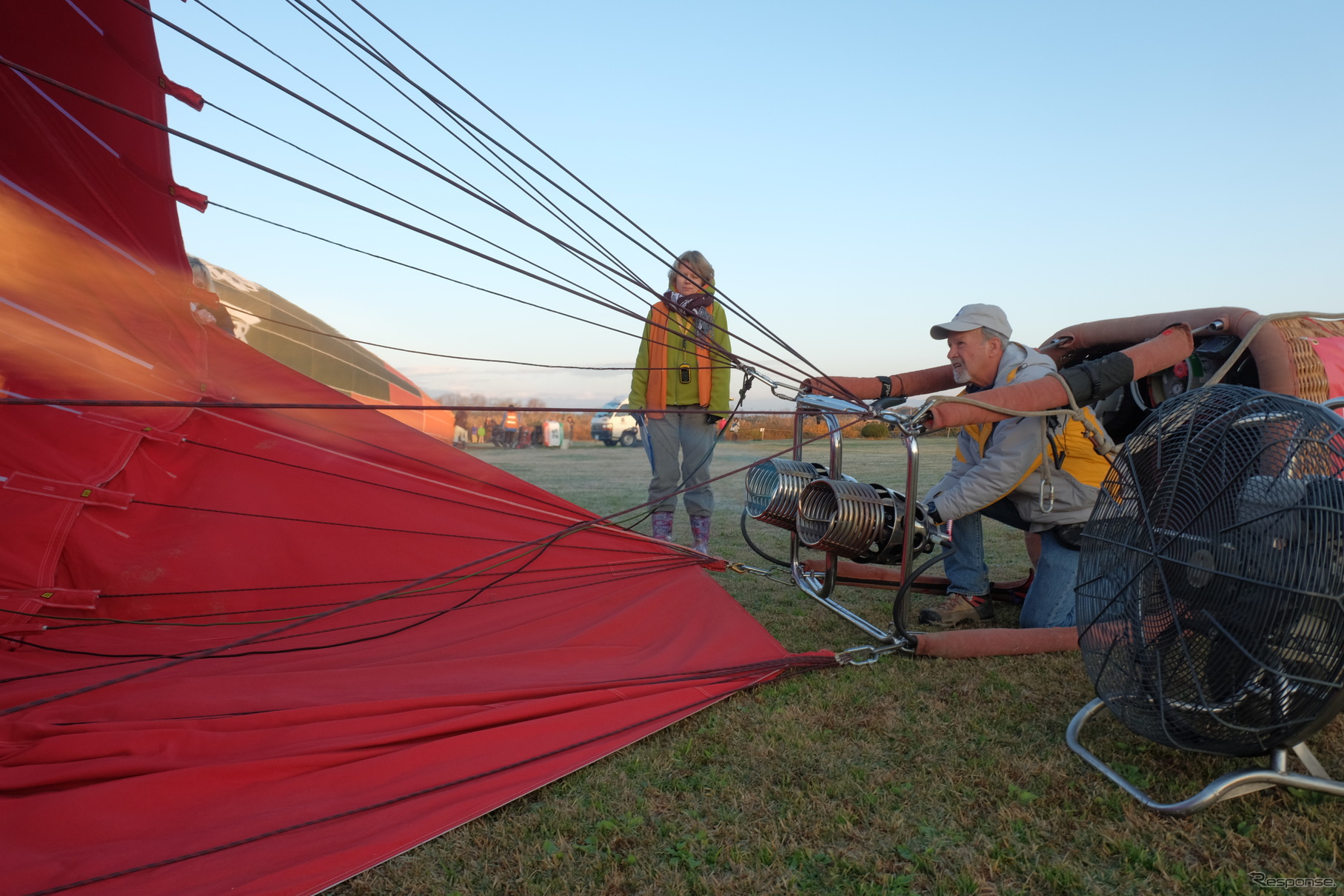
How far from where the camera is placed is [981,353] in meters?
2.71

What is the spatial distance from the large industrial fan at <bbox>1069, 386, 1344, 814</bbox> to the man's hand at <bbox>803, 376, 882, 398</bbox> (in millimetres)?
968

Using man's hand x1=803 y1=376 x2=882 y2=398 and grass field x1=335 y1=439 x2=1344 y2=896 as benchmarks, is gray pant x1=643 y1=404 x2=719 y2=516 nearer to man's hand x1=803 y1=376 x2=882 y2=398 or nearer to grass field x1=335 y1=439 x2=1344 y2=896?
man's hand x1=803 y1=376 x2=882 y2=398

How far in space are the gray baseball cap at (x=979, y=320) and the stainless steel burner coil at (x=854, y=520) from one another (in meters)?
0.63

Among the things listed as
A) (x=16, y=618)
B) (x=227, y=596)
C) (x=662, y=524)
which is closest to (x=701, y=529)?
(x=662, y=524)

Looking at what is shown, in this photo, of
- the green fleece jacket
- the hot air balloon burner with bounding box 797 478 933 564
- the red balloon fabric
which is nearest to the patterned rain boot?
the green fleece jacket

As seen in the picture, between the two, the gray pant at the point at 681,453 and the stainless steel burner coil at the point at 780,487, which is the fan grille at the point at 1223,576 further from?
the gray pant at the point at 681,453

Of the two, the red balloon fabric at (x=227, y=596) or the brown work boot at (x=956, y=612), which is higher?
the red balloon fabric at (x=227, y=596)

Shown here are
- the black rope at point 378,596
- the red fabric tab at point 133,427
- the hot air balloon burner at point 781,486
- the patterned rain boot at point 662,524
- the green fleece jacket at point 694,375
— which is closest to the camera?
the black rope at point 378,596

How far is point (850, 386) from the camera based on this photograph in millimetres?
3051

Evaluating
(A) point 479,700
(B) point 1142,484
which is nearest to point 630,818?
(A) point 479,700

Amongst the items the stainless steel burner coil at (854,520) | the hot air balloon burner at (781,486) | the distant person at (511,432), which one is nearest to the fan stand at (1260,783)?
the stainless steel burner coil at (854,520)

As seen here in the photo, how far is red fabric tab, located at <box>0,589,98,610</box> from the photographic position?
2.15 m

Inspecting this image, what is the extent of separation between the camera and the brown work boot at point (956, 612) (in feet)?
9.63

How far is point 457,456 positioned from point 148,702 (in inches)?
49.9
